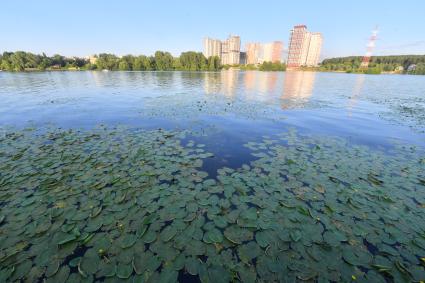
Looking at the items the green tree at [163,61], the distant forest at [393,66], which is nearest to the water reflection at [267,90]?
the green tree at [163,61]

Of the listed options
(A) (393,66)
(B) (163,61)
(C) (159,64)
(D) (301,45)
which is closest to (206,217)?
(C) (159,64)

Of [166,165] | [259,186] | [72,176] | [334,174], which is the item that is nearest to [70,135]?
[72,176]

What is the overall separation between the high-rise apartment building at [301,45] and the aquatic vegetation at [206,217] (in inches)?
8324

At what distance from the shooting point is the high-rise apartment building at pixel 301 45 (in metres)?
193

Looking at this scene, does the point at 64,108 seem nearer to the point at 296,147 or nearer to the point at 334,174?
the point at 296,147

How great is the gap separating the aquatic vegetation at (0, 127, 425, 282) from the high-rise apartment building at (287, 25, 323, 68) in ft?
694

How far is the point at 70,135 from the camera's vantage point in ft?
31.1

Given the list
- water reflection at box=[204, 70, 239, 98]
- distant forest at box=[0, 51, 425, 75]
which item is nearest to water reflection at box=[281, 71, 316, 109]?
water reflection at box=[204, 70, 239, 98]

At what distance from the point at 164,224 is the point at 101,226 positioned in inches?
51.4

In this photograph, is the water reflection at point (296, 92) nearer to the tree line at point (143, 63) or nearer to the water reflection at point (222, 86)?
the water reflection at point (222, 86)

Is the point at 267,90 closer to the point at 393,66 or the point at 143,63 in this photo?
the point at 143,63

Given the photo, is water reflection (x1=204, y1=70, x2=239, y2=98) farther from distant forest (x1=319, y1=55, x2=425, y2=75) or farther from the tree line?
distant forest (x1=319, y1=55, x2=425, y2=75)

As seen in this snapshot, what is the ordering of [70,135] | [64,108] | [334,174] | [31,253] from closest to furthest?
1. [31,253]
2. [334,174]
3. [70,135]
4. [64,108]

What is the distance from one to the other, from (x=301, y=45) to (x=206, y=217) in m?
230
